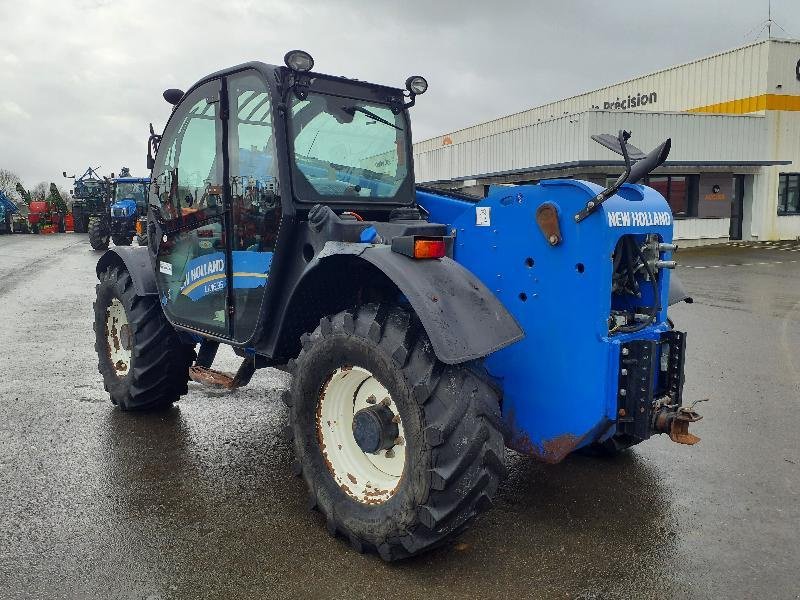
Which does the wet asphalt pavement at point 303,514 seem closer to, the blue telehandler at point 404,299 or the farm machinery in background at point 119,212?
the blue telehandler at point 404,299

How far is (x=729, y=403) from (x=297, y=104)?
4202 mm

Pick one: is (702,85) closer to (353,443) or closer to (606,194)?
(606,194)

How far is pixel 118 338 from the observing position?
5.52 m

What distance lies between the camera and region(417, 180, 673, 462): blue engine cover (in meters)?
2.96

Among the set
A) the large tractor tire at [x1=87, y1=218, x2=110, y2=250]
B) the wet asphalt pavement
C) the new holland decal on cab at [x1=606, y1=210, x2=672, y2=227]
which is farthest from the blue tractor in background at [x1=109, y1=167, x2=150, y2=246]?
the new holland decal on cab at [x1=606, y1=210, x2=672, y2=227]

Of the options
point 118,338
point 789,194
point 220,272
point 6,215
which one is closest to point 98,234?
point 6,215

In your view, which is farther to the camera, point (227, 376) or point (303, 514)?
point (227, 376)

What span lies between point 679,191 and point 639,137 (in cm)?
310

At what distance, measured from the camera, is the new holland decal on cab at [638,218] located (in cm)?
298

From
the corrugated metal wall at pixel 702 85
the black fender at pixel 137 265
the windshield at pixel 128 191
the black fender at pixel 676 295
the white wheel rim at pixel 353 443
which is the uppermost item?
the corrugated metal wall at pixel 702 85

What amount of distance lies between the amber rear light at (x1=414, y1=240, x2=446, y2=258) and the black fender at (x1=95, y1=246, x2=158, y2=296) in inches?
107

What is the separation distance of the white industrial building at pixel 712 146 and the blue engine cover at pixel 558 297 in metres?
17.3

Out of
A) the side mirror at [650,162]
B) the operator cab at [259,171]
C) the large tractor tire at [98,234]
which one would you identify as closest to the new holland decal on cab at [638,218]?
the side mirror at [650,162]

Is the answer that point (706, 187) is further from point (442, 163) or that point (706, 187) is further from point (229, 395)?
point (229, 395)
